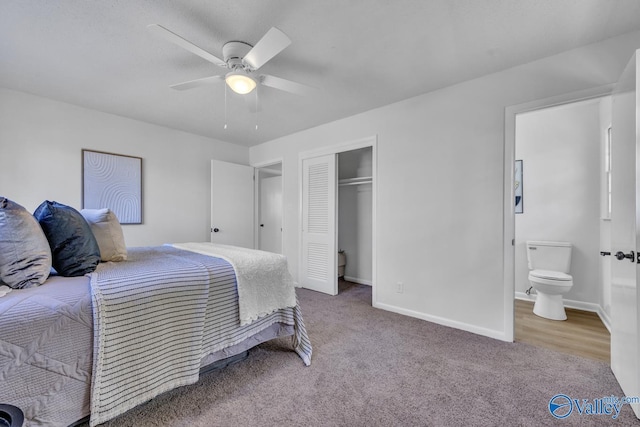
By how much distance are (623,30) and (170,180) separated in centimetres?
482

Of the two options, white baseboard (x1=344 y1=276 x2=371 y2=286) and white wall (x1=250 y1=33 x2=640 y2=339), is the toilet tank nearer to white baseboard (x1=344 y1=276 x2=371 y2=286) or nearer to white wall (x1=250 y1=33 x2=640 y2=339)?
white wall (x1=250 y1=33 x2=640 y2=339)

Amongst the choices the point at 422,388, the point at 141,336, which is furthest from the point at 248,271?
the point at 422,388

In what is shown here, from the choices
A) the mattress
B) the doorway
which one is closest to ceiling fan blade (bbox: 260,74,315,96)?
the mattress

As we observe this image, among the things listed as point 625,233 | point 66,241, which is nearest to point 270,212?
point 66,241

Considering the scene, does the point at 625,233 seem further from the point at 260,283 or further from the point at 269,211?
the point at 269,211

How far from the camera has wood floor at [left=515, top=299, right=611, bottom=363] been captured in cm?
220

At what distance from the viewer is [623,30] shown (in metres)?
1.85

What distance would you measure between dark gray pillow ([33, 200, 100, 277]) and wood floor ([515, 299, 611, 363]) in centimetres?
332

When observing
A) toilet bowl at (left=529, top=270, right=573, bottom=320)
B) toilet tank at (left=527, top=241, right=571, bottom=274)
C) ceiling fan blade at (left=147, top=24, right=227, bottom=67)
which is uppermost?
ceiling fan blade at (left=147, top=24, right=227, bottom=67)

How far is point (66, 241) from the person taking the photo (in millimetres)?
1503

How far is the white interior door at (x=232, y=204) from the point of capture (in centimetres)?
424

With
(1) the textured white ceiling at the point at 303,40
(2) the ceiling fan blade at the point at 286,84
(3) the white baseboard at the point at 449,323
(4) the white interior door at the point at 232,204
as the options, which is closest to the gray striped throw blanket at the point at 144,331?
(2) the ceiling fan blade at the point at 286,84

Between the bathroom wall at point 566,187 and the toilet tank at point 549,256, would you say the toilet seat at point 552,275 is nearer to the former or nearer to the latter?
the toilet tank at point 549,256

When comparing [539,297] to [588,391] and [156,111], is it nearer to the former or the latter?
[588,391]
